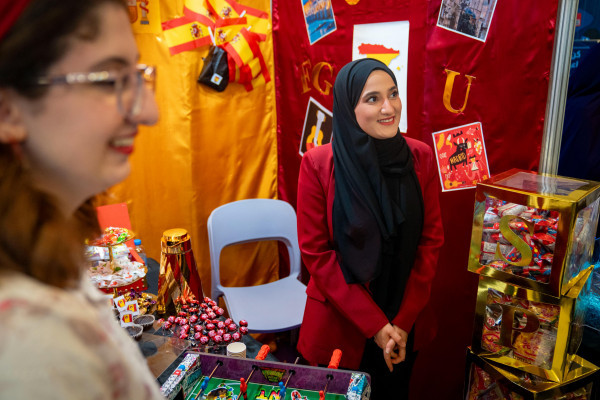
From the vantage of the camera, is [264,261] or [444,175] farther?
[264,261]

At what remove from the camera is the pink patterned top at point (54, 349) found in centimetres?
42

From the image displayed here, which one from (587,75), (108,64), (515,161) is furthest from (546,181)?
(108,64)

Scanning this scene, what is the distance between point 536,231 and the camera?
4.83ft

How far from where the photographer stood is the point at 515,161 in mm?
2020

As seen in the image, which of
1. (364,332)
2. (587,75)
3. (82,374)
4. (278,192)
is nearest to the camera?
(82,374)

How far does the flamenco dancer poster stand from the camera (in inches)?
82.0

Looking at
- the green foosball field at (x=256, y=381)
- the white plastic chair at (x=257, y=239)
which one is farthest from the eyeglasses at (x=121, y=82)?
the white plastic chair at (x=257, y=239)

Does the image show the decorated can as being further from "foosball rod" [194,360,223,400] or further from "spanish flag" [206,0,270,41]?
"spanish flag" [206,0,270,41]

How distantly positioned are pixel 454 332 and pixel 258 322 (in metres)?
0.94

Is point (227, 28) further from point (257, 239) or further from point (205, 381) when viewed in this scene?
point (205, 381)

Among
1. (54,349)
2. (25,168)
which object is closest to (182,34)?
Result: (25,168)

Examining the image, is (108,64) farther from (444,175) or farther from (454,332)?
(454,332)

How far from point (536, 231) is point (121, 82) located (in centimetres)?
134

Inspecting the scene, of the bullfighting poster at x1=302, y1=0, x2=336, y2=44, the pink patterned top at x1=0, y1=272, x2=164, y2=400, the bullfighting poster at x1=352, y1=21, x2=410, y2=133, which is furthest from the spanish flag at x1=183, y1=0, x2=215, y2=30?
the pink patterned top at x1=0, y1=272, x2=164, y2=400
